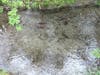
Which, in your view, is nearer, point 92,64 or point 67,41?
point 92,64

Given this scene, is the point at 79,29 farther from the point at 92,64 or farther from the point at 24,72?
the point at 24,72

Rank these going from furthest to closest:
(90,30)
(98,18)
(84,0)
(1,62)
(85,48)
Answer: (84,0)
(98,18)
(90,30)
(85,48)
(1,62)

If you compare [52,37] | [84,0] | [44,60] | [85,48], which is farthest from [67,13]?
[44,60]

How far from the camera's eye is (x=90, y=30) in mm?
14883

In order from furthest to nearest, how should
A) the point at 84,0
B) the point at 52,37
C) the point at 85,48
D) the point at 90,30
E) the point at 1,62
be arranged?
1. the point at 84,0
2. the point at 90,30
3. the point at 52,37
4. the point at 85,48
5. the point at 1,62

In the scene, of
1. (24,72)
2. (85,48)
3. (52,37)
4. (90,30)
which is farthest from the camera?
(90,30)

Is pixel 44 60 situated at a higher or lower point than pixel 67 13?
lower

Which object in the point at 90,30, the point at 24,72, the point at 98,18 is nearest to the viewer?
the point at 24,72

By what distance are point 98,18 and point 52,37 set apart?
156 inches

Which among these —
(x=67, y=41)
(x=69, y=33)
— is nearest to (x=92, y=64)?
(x=67, y=41)

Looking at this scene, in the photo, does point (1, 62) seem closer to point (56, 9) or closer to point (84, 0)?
point (56, 9)

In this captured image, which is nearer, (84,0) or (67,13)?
(67,13)

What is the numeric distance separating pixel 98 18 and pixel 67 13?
2080mm

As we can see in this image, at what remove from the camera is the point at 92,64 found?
11.2m
